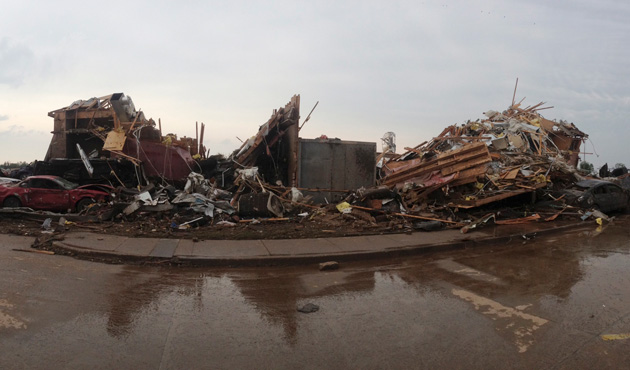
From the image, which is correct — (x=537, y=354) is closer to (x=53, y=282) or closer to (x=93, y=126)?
(x=53, y=282)

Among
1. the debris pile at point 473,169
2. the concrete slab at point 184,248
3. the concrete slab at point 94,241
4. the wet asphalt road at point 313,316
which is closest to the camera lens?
the wet asphalt road at point 313,316

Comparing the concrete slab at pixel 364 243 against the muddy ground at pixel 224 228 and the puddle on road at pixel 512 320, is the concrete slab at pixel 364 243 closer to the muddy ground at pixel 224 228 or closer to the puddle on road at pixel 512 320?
the muddy ground at pixel 224 228

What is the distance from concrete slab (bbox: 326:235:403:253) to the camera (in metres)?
8.44

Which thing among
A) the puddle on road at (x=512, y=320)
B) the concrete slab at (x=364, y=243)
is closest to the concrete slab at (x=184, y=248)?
the concrete slab at (x=364, y=243)

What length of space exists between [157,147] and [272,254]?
36.8 feet

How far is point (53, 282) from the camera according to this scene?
5746 millimetres

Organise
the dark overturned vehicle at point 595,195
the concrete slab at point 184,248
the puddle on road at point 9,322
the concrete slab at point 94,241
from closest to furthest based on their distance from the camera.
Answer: the puddle on road at point 9,322 < the concrete slab at point 184,248 < the concrete slab at point 94,241 < the dark overturned vehicle at point 595,195

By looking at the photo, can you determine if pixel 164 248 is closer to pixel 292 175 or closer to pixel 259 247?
pixel 259 247

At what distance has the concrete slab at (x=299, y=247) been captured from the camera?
7.95m

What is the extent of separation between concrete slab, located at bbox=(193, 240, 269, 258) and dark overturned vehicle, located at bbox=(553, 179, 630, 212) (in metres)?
12.8

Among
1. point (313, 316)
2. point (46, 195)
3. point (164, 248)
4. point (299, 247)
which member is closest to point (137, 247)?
point (164, 248)

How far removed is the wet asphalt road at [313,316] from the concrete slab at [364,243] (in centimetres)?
91

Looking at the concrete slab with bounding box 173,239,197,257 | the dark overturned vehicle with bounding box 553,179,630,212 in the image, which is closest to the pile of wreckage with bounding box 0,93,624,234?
the dark overturned vehicle with bounding box 553,179,630,212

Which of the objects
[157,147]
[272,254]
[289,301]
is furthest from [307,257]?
[157,147]
